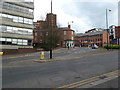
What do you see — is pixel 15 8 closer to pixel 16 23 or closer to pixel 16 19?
pixel 16 19

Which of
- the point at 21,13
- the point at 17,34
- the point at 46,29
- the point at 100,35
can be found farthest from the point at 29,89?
the point at 100,35

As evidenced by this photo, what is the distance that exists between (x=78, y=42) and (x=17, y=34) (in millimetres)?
62627

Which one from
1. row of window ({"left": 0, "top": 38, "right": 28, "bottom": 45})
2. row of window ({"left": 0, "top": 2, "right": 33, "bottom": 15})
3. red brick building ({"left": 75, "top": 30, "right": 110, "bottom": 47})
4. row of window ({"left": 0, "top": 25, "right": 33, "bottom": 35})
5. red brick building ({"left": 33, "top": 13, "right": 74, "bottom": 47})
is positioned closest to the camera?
row of window ({"left": 0, "top": 25, "right": 33, "bottom": 35})

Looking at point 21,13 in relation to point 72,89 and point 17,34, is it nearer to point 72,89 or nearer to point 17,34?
point 17,34

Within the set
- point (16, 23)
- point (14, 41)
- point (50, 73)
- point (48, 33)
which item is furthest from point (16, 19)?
point (50, 73)

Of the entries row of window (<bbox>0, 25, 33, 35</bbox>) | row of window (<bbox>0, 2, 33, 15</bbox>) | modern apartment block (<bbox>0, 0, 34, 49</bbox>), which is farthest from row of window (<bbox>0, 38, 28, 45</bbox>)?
row of window (<bbox>0, 2, 33, 15</bbox>)

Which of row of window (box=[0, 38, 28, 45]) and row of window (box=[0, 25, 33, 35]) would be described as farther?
row of window (box=[0, 38, 28, 45])

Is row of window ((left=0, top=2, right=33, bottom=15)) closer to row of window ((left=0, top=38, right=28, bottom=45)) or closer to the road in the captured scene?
row of window ((left=0, top=38, right=28, bottom=45))

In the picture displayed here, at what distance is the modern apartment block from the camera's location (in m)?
29.0

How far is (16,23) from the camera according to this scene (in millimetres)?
31344

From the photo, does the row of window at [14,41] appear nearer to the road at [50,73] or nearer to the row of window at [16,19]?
the row of window at [16,19]

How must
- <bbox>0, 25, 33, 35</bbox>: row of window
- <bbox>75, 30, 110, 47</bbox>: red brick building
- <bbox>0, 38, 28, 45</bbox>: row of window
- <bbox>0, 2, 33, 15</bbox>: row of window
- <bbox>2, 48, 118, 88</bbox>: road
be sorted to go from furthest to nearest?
<bbox>75, 30, 110, 47</bbox>: red brick building, <bbox>0, 2, 33, 15</bbox>: row of window, <bbox>0, 38, 28, 45</bbox>: row of window, <bbox>0, 25, 33, 35</bbox>: row of window, <bbox>2, 48, 118, 88</bbox>: road

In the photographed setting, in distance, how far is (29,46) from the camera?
3447cm

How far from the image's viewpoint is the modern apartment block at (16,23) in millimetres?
28953
